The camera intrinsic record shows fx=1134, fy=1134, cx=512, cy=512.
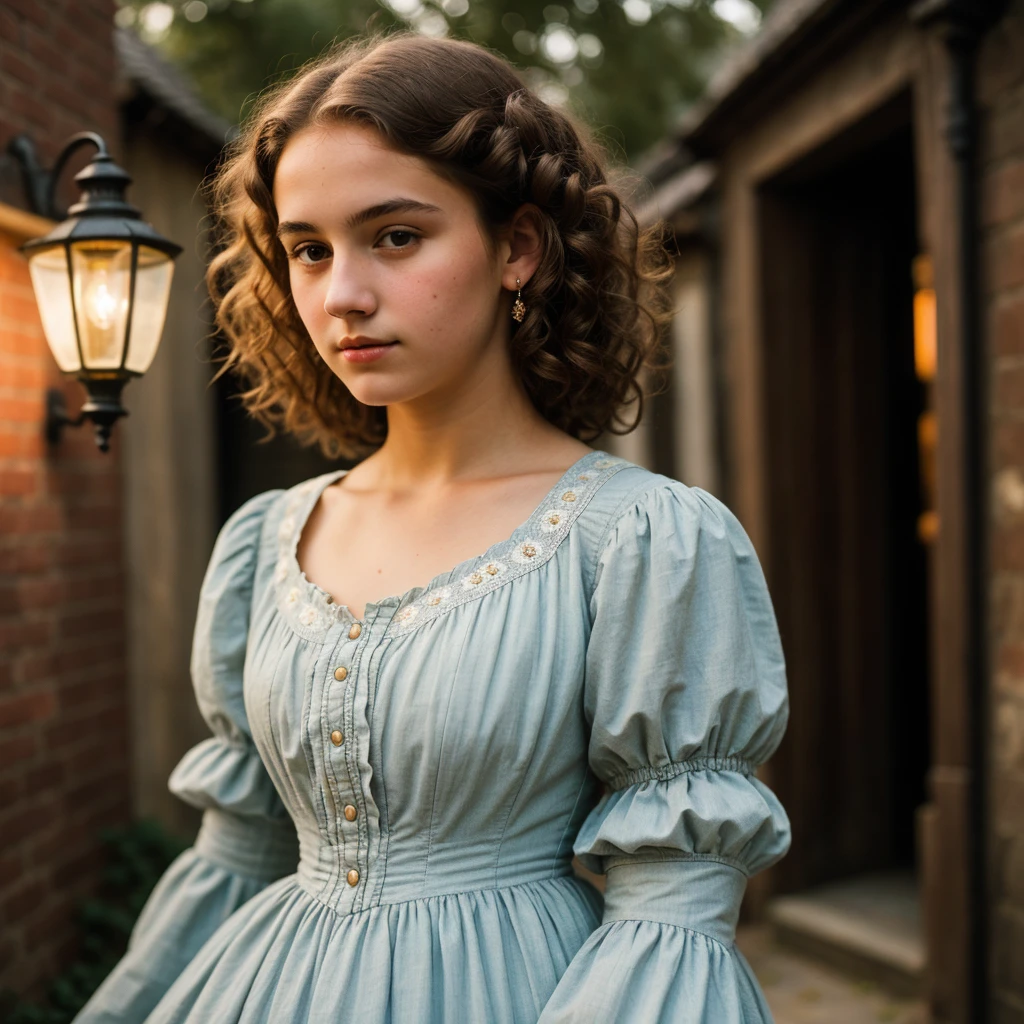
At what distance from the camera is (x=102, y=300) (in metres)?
2.32

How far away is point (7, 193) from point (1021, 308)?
2.64 metres

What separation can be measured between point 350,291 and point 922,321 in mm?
4088

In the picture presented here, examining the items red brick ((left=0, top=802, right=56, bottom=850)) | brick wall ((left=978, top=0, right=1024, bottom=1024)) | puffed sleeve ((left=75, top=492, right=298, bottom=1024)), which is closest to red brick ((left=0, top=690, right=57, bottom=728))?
red brick ((left=0, top=802, right=56, bottom=850))

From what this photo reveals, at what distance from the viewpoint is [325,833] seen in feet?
5.03

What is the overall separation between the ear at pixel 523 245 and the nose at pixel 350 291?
0.23 m

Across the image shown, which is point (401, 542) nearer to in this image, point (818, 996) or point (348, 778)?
point (348, 778)

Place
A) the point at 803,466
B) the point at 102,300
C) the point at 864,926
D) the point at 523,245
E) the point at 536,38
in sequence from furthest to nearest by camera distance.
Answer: the point at 536,38 < the point at 803,466 < the point at 864,926 < the point at 102,300 < the point at 523,245

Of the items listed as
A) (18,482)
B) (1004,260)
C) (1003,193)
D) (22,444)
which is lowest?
(18,482)

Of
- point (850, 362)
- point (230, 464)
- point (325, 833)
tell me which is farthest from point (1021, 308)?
point (230, 464)

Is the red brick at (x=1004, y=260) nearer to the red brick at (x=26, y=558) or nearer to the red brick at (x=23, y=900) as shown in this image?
the red brick at (x=26, y=558)

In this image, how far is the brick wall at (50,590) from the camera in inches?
118

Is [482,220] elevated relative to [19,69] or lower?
lower

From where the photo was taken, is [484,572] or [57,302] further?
[57,302]

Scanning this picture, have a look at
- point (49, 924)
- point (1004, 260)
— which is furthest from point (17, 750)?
point (1004, 260)
